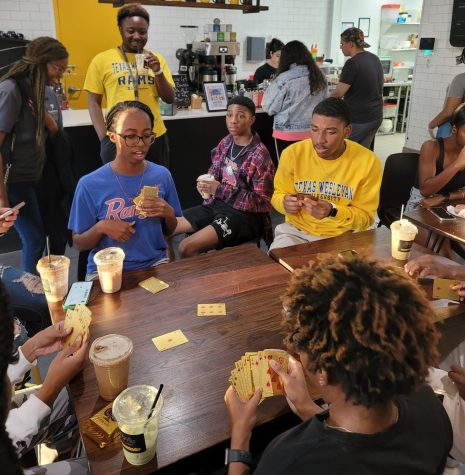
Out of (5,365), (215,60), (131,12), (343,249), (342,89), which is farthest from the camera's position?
(215,60)

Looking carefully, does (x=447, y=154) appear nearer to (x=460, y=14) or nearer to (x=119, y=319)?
(x=119, y=319)

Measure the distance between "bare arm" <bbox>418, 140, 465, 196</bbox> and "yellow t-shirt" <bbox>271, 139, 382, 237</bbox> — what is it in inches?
26.4

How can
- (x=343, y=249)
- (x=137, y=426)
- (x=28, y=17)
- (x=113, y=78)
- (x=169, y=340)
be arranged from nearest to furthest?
1. (x=137, y=426)
2. (x=169, y=340)
3. (x=343, y=249)
4. (x=113, y=78)
5. (x=28, y=17)

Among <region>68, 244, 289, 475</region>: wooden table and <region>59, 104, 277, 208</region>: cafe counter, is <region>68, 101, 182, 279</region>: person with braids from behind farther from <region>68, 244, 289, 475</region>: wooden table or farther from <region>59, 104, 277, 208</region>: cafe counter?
<region>59, 104, 277, 208</region>: cafe counter

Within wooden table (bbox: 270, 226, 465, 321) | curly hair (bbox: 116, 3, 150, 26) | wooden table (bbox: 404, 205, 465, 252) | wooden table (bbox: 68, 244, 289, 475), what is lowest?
wooden table (bbox: 68, 244, 289, 475)

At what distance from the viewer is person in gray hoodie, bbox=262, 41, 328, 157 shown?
14.5 feet

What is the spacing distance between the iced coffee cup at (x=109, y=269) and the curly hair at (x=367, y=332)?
0.99 meters

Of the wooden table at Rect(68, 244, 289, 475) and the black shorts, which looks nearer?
the wooden table at Rect(68, 244, 289, 475)

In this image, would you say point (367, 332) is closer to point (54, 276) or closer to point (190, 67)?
point (54, 276)

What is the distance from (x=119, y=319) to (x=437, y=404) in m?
1.09

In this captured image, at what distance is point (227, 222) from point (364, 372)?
217 cm

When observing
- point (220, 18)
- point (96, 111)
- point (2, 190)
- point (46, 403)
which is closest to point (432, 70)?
point (220, 18)

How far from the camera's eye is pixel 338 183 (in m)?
2.64

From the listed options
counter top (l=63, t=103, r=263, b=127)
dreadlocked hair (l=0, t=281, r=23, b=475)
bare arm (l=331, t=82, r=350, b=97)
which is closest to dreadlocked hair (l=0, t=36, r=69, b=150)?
counter top (l=63, t=103, r=263, b=127)
